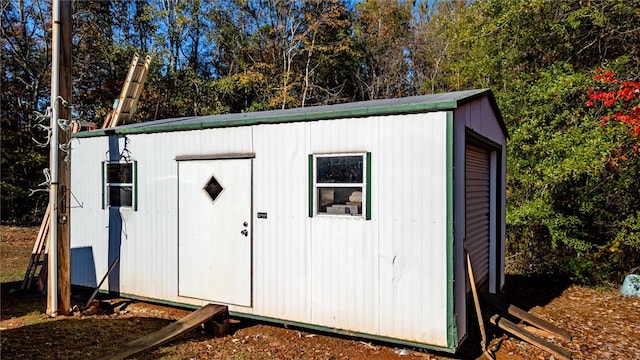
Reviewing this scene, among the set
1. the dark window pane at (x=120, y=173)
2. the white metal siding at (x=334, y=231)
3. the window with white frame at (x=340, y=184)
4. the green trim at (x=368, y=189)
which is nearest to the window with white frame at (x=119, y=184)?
the dark window pane at (x=120, y=173)

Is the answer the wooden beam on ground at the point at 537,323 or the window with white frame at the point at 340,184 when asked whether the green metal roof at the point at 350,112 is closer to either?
the window with white frame at the point at 340,184

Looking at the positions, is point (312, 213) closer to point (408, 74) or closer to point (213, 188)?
point (213, 188)

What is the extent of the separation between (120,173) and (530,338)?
5775mm

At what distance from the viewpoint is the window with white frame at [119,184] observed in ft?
20.1

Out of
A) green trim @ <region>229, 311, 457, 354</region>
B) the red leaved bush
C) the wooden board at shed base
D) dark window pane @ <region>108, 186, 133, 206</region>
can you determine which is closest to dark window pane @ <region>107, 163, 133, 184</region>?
dark window pane @ <region>108, 186, 133, 206</region>

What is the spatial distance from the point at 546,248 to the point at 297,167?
23.0 ft

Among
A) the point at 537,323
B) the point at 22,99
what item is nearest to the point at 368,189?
the point at 537,323

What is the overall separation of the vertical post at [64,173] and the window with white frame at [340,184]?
3138 mm

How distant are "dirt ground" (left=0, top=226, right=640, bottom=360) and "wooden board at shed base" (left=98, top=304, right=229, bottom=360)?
13 cm

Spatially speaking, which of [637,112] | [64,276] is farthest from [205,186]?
[637,112]

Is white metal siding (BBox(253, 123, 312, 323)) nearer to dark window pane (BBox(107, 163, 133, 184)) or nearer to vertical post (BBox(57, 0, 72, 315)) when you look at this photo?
dark window pane (BBox(107, 163, 133, 184))

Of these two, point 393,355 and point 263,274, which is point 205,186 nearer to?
point 263,274

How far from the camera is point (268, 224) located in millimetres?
5074

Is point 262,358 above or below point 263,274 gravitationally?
below
